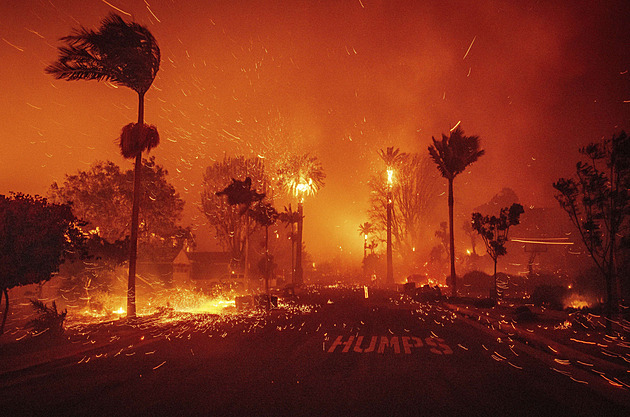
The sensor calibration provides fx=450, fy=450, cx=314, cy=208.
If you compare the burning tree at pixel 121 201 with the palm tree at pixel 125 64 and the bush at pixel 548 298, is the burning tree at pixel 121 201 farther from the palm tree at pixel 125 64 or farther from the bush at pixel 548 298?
the bush at pixel 548 298

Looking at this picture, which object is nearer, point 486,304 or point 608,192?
point 608,192

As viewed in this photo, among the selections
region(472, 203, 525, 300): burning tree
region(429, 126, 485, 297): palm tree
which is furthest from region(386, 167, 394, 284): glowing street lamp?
region(472, 203, 525, 300): burning tree

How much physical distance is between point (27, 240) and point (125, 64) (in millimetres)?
9669

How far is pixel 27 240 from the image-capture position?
39.6 ft

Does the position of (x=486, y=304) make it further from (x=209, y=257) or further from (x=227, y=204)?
(x=209, y=257)

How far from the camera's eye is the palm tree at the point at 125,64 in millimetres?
A: 18219

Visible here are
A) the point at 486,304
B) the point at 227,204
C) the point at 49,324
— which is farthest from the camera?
the point at 227,204

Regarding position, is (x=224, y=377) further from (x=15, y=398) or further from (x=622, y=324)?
(x=622, y=324)

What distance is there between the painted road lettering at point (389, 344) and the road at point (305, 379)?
0.03 metres

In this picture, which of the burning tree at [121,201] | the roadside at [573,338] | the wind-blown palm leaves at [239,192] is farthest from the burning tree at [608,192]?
the burning tree at [121,201]

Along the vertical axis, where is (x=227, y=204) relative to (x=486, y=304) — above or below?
above

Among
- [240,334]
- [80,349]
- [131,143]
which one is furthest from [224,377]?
[131,143]

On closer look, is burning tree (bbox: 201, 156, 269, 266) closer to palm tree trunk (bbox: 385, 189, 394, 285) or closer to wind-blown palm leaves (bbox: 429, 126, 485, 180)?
palm tree trunk (bbox: 385, 189, 394, 285)

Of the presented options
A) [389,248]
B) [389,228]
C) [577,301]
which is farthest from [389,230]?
[577,301]
